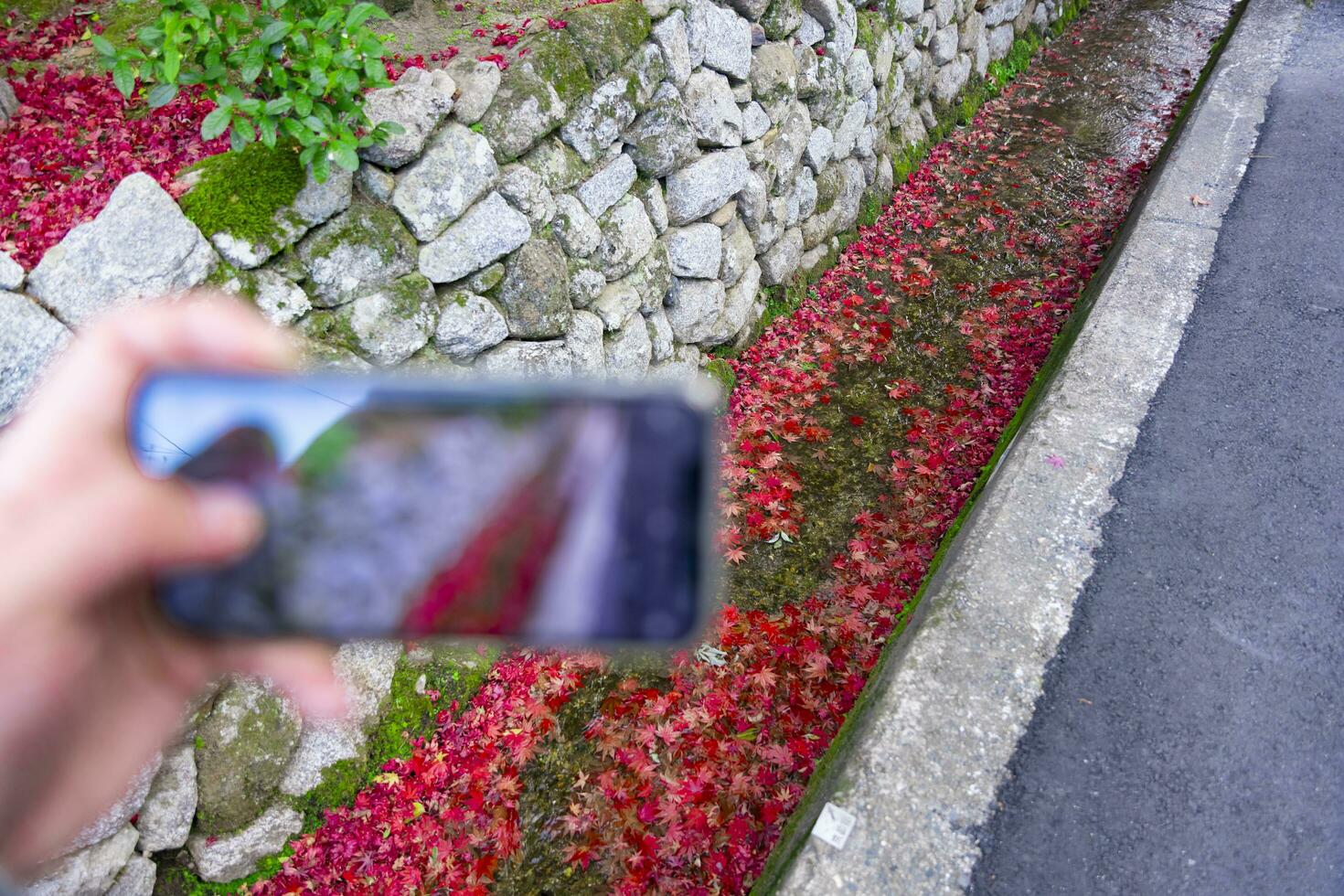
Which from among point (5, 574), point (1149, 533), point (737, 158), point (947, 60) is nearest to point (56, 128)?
point (5, 574)

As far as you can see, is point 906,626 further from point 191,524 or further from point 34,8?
point 34,8

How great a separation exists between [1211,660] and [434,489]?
2658 millimetres

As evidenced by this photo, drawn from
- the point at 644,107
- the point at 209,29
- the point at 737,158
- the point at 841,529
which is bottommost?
the point at 841,529

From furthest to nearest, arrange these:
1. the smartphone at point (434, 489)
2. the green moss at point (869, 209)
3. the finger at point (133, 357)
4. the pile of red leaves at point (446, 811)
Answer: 1. the green moss at point (869, 209)
2. the pile of red leaves at point (446, 811)
3. the finger at point (133, 357)
4. the smartphone at point (434, 489)

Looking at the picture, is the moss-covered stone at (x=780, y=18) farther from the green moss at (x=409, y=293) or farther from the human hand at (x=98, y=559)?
the human hand at (x=98, y=559)

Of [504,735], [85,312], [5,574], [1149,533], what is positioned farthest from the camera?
[504,735]

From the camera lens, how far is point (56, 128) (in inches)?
112

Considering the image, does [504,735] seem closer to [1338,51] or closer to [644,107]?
[644,107]

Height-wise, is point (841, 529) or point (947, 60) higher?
point (947, 60)

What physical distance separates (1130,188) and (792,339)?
3.54 m

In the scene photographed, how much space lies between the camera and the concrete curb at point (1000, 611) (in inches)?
88.4

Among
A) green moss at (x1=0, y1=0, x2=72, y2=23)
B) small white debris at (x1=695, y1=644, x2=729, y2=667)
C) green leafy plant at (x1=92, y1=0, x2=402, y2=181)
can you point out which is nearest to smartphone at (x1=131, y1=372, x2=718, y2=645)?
green leafy plant at (x1=92, y1=0, x2=402, y2=181)

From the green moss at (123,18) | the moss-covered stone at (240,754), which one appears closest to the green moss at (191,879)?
the moss-covered stone at (240,754)

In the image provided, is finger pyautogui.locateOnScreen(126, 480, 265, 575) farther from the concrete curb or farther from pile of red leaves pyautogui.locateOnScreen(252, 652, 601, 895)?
pile of red leaves pyautogui.locateOnScreen(252, 652, 601, 895)
